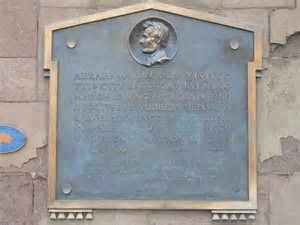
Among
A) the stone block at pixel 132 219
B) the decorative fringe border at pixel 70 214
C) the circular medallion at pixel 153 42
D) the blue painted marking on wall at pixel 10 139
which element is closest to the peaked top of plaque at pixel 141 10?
the circular medallion at pixel 153 42

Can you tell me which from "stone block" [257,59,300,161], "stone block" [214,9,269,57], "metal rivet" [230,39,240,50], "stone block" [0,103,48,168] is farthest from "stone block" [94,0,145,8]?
"stone block" [257,59,300,161]

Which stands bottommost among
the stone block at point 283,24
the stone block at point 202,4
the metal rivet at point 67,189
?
the metal rivet at point 67,189

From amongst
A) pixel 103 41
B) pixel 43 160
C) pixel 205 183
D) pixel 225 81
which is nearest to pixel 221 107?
pixel 225 81

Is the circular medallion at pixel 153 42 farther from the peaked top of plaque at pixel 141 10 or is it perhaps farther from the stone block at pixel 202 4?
the stone block at pixel 202 4

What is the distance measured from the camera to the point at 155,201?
5.47 m

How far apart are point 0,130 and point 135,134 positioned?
103 centimetres

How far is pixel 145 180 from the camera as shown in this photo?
5504mm

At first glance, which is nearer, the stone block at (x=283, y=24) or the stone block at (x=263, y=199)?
the stone block at (x=263, y=199)

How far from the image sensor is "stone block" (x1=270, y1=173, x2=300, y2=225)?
5.49 meters

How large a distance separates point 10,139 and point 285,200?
2.12 metres

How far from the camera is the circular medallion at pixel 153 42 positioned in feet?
18.3

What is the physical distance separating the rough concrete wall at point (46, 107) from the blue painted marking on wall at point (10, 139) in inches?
1.8

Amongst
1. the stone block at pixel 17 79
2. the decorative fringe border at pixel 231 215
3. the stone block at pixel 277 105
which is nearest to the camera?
the decorative fringe border at pixel 231 215

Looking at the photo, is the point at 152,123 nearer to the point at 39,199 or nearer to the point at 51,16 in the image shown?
the point at 39,199
